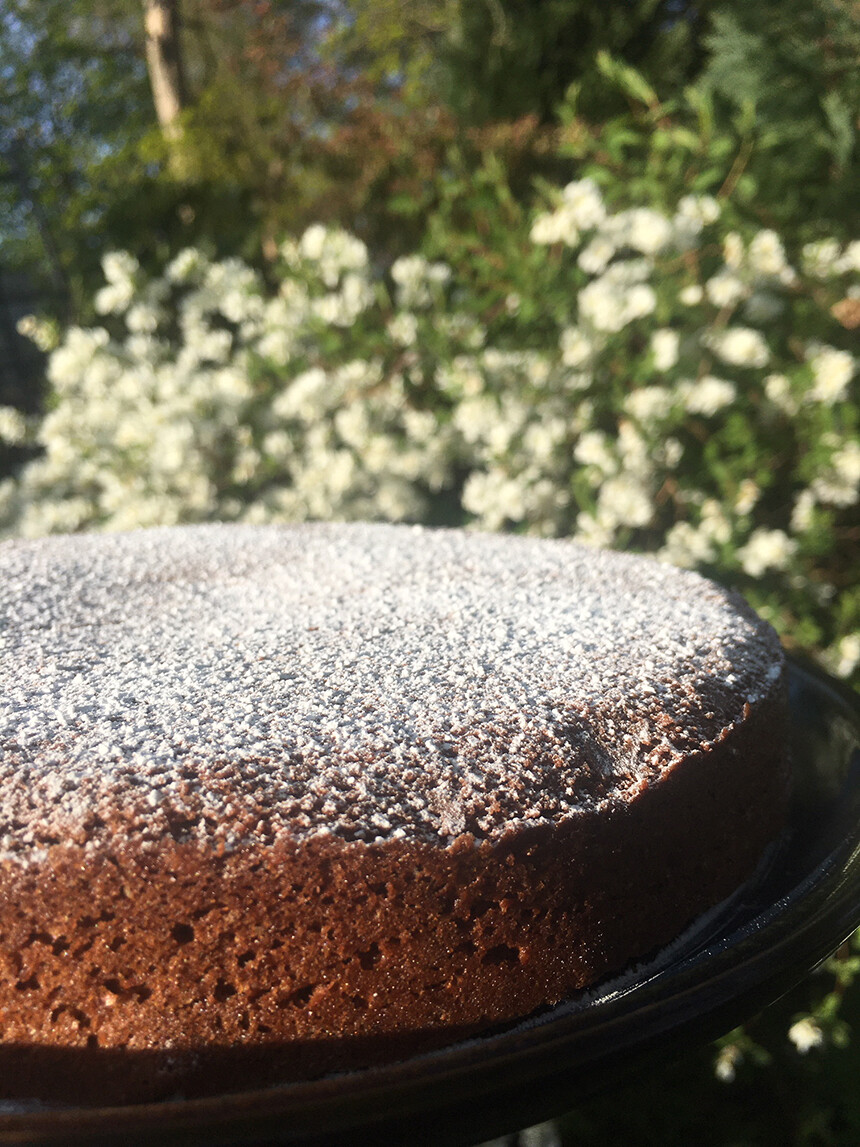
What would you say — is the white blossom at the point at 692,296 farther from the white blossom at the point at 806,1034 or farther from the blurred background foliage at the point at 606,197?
the white blossom at the point at 806,1034

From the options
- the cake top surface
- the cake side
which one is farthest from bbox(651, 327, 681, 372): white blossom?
the cake side

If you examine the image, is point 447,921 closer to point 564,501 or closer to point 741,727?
point 741,727

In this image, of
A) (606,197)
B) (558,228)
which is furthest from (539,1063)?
(606,197)

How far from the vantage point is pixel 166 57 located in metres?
4.68

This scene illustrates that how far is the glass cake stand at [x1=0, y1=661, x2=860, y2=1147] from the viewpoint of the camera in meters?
0.39

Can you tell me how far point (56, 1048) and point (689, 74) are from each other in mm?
3370

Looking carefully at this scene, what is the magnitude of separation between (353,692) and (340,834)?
0.45 feet

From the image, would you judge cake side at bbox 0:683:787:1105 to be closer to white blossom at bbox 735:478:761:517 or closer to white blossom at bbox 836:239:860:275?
white blossom at bbox 735:478:761:517

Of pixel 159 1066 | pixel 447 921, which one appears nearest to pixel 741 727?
pixel 447 921

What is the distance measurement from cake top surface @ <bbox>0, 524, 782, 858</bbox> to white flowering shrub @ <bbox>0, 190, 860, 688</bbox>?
1194 mm

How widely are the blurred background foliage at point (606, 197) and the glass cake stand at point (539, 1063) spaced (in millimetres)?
1176

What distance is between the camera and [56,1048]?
492 millimetres

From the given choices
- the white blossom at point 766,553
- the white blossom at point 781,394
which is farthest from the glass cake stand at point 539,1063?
the white blossom at point 781,394

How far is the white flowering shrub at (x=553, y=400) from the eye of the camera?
2.04 meters
